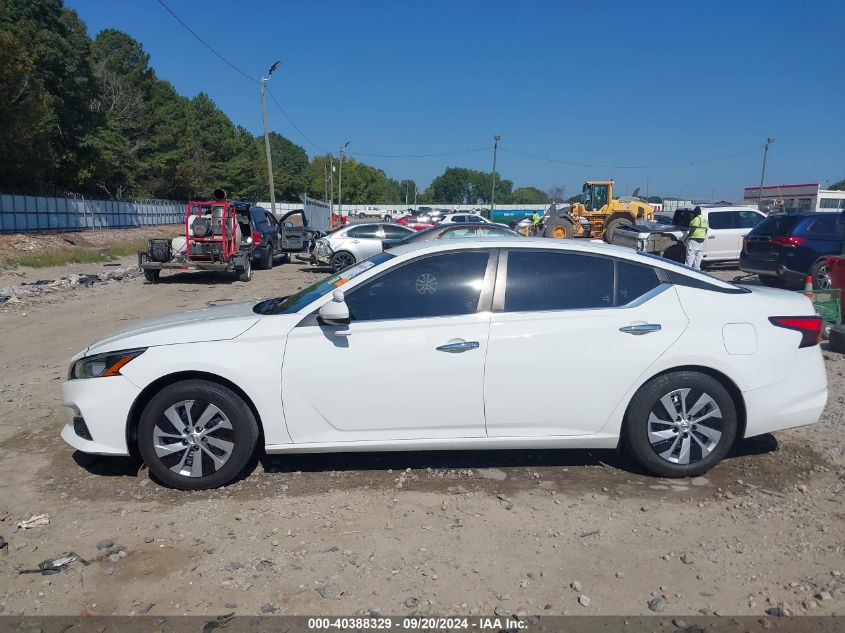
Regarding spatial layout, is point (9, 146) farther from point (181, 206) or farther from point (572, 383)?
point (572, 383)

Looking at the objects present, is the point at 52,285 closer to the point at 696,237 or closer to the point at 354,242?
the point at 354,242

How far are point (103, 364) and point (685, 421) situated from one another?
390 centimetres

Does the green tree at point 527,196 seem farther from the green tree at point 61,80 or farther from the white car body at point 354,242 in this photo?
the white car body at point 354,242

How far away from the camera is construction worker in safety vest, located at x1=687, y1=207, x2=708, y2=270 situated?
1431 centimetres

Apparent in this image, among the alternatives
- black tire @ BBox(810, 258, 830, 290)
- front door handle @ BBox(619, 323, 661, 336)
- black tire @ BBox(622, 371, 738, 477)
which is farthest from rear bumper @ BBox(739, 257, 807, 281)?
front door handle @ BBox(619, 323, 661, 336)

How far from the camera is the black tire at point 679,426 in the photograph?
4.29 meters

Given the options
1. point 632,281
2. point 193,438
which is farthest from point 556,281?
point 193,438

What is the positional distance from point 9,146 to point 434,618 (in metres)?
32.7

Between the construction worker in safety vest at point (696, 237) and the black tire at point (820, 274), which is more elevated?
the construction worker in safety vest at point (696, 237)

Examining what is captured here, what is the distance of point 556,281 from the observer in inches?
175

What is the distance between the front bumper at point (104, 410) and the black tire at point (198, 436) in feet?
0.44

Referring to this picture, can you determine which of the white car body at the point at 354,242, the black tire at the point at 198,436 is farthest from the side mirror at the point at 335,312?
the white car body at the point at 354,242

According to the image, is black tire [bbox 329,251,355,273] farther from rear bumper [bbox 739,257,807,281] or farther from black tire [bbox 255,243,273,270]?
rear bumper [bbox 739,257,807,281]

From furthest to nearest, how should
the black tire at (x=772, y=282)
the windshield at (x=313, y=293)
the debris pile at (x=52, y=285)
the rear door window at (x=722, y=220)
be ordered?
the rear door window at (x=722, y=220), the black tire at (x=772, y=282), the debris pile at (x=52, y=285), the windshield at (x=313, y=293)
